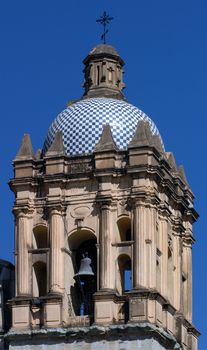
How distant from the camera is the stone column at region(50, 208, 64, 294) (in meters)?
41.3

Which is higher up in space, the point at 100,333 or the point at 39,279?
the point at 39,279

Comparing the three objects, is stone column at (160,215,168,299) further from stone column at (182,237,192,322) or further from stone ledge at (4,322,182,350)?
stone column at (182,237,192,322)

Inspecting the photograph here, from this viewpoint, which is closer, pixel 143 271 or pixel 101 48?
pixel 143 271

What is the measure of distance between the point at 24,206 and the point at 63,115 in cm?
285

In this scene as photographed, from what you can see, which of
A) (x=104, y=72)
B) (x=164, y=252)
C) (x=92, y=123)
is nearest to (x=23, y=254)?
(x=164, y=252)

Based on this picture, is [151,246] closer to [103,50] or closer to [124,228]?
[124,228]

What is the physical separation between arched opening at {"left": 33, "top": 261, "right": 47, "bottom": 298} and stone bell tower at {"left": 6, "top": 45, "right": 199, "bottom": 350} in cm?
2

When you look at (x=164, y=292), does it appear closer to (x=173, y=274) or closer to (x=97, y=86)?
(x=173, y=274)

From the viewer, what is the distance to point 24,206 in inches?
1656

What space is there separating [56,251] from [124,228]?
175 cm

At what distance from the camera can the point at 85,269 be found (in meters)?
41.6

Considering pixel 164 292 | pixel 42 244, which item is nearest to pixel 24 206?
pixel 42 244

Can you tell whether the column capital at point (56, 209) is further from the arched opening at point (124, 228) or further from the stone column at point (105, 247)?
the arched opening at point (124, 228)

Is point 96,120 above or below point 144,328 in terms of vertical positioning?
above
